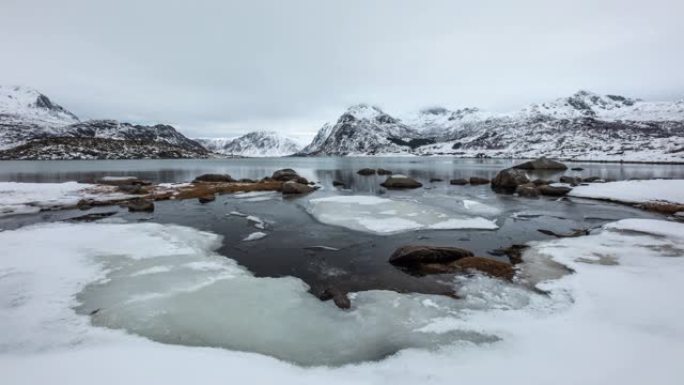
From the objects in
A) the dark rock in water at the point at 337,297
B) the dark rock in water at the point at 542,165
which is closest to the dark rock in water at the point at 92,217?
the dark rock in water at the point at 337,297

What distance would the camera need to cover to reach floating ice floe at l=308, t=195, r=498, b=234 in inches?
933

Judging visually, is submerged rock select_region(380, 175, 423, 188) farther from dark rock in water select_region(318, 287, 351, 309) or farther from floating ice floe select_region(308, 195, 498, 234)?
dark rock in water select_region(318, 287, 351, 309)

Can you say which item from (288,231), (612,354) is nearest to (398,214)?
(288,231)

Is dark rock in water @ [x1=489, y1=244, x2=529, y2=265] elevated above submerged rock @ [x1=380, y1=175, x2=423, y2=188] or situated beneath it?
situated beneath

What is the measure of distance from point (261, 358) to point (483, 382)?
4947 mm

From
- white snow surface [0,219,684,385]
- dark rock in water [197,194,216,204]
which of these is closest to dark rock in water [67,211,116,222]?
dark rock in water [197,194,216,204]

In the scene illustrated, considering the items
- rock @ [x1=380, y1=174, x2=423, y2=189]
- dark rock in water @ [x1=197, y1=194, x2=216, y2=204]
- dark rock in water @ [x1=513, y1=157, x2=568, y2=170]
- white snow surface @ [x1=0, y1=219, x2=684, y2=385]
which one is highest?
dark rock in water @ [x1=513, y1=157, x2=568, y2=170]

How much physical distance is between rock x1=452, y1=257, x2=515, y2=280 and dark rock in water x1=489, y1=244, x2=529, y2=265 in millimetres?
1257

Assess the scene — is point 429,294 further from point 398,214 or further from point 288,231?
point 398,214

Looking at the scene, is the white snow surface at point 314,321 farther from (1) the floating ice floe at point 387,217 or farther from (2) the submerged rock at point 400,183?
(2) the submerged rock at point 400,183

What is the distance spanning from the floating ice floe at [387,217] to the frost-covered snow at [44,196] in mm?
23402

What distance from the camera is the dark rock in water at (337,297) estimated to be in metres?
11.7

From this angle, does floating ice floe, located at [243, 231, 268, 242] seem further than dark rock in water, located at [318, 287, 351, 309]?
Yes

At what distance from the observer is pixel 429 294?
1271 cm
